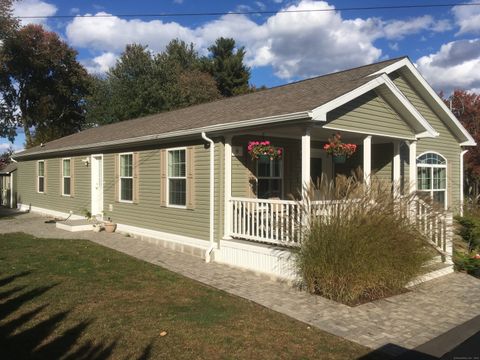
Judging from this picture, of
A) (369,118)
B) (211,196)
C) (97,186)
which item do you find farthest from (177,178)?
(97,186)

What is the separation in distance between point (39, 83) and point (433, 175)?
32.2m

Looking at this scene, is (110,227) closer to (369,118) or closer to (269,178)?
(269,178)

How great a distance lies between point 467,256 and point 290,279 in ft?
14.2

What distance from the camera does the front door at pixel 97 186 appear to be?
46.0ft

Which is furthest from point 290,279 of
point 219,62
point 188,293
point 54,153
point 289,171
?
point 219,62

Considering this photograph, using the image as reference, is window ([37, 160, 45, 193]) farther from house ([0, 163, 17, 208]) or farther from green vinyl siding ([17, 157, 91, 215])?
house ([0, 163, 17, 208])

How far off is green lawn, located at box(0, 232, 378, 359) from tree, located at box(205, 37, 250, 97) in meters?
30.8

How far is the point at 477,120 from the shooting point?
2247cm

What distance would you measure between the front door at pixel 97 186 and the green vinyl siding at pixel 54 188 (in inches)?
11.2

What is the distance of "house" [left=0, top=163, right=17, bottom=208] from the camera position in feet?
73.3

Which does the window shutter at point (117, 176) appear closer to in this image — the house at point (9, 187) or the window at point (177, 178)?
the window at point (177, 178)

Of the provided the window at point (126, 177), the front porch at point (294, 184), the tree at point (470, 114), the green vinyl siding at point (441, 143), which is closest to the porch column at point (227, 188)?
the front porch at point (294, 184)

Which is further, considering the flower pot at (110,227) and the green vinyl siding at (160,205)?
the flower pot at (110,227)

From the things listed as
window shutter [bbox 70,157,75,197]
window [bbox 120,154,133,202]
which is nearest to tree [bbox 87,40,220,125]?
window shutter [bbox 70,157,75,197]
